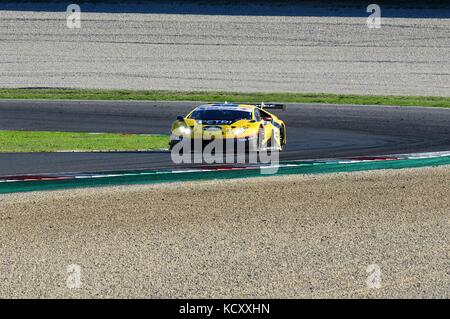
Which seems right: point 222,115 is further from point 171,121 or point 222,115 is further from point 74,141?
point 171,121

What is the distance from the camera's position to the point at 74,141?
24.1m

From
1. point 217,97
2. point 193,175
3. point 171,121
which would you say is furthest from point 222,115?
point 217,97

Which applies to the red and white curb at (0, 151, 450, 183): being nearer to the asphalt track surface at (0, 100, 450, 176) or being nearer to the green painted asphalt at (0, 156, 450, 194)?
the green painted asphalt at (0, 156, 450, 194)

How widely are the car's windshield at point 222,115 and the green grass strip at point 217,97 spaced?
16.0 metres

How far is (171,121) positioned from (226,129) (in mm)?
9100

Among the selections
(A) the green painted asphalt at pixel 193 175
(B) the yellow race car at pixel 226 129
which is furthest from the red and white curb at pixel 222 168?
(B) the yellow race car at pixel 226 129

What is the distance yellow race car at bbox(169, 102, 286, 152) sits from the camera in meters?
21.1

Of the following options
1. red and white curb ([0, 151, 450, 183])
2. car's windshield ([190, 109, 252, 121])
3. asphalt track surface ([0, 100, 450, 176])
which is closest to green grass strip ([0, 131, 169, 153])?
asphalt track surface ([0, 100, 450, 176])

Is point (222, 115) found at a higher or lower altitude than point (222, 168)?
higher

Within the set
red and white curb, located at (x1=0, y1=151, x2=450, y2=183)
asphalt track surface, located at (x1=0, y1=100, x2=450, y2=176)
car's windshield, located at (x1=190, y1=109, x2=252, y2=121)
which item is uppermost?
car's windshield, located at (x1=190, y1=109, x2=252, y2=121)

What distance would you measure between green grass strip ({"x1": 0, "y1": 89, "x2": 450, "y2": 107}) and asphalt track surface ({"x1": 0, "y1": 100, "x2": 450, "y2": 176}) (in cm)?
218

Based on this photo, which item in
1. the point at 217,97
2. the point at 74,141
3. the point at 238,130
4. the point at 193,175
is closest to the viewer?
the point at 193,175

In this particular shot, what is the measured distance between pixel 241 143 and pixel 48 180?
5.00 metres
